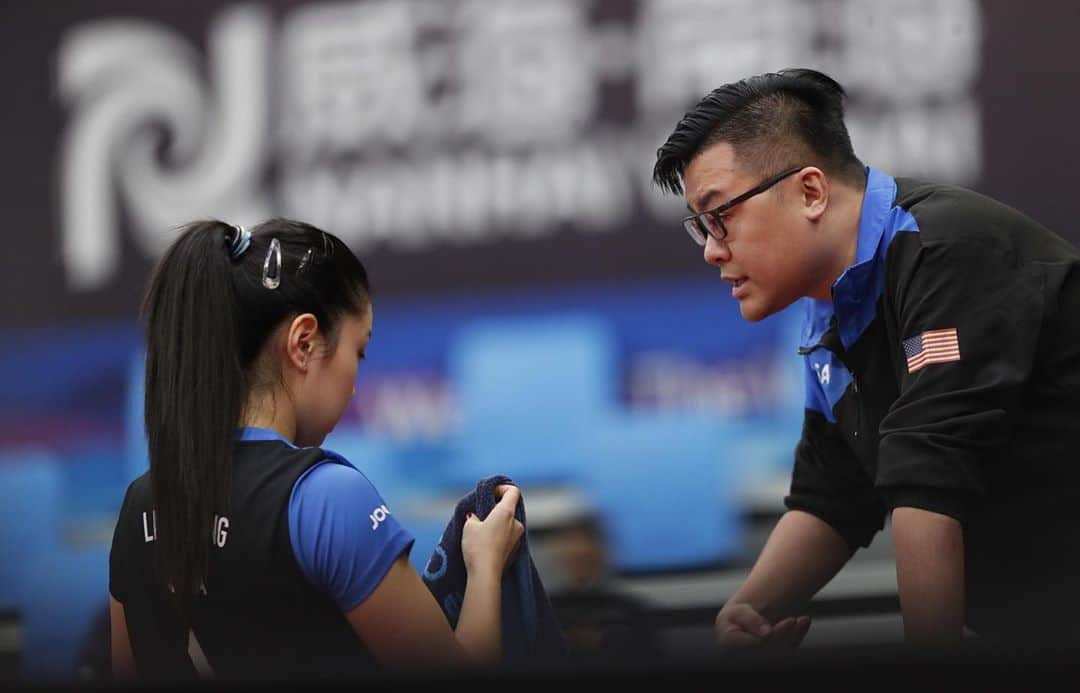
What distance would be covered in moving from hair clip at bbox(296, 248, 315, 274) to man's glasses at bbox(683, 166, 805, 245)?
501 mm

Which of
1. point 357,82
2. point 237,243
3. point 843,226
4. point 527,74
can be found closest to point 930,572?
point 843,226

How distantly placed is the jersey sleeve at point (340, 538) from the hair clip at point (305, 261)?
0.25m

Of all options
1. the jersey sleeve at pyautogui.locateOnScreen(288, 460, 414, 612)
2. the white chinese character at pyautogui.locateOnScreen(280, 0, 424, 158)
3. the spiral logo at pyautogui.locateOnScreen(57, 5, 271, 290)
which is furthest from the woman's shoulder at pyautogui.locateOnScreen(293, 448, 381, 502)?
the spiral logo at pyautogui.locateOnScreen(57, 5, 271, 290)

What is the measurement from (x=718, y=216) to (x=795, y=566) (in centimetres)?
50

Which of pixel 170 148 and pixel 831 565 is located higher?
pixel 170 148

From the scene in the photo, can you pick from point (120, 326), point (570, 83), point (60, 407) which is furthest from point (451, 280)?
point (60, 407)

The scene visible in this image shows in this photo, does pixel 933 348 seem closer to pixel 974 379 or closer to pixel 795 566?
pixel 974 379

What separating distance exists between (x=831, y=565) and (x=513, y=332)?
1873 millimetres

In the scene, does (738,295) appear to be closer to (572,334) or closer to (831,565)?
(831,565)

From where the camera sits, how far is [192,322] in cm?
134

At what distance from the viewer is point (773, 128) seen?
63.4 inches

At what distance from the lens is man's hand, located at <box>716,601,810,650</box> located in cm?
151

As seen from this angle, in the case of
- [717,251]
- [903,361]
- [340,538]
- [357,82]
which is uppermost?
[357,82]

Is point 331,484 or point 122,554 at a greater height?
point 331,484
